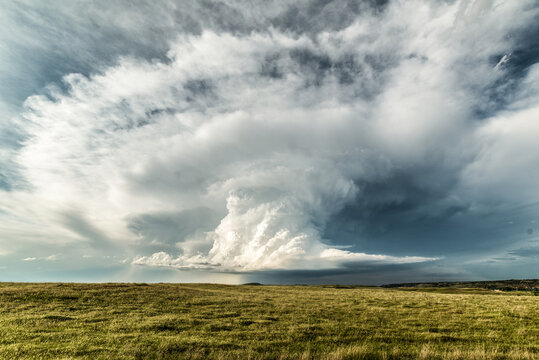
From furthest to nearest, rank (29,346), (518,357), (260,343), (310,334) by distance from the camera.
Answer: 1. (310,334)
2. (260,343)
3. (29,346)
4. (518,357)

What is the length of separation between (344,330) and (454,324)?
11.4 meters

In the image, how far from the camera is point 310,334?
20047mm

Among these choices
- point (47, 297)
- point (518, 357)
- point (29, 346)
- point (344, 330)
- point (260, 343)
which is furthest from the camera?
point (47, 297)

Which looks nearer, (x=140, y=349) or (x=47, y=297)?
(x=140, y=349)

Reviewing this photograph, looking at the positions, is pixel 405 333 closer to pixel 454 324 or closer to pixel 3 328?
pixel 454 324

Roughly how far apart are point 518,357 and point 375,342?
7.27 meters

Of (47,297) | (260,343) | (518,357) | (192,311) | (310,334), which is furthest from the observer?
(47,297)

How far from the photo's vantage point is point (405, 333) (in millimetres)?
20734

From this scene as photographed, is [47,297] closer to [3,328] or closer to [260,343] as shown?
[3,328]

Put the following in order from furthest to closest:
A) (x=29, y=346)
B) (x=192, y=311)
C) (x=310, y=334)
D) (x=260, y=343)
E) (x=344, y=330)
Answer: (x=192, y=311), (x=344, y=330), (x=310, y=334), (x=260, y=343), (x=29, y=346)

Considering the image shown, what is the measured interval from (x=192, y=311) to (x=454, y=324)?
25.7m

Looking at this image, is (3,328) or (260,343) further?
(3,328)

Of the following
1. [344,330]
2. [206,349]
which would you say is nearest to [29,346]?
[206,349]

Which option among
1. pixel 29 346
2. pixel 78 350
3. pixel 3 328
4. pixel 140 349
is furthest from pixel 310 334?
pixel 3 328
